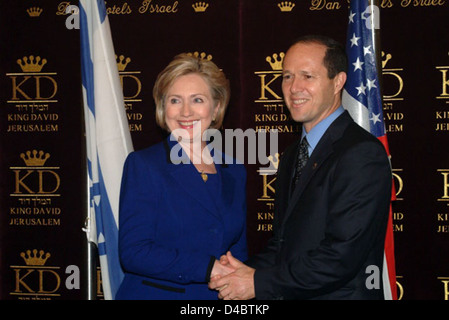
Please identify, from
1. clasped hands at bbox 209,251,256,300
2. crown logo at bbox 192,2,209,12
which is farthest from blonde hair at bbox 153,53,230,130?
crown logo at bbox 192,2,209,12

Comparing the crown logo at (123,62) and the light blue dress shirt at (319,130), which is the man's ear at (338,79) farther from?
the crown logo at (123,62)

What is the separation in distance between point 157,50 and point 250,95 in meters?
0.82

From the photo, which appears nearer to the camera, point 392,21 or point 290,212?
point 290,212

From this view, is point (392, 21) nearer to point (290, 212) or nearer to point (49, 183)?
point (290, 212)

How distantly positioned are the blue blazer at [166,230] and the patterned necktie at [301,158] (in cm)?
40

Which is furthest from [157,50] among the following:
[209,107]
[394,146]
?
[394,146]

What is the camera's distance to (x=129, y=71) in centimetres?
412

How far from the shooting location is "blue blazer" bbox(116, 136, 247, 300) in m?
2.27

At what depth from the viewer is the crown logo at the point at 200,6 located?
A: 4.04m

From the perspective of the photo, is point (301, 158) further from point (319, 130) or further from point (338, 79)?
point (338, 79)

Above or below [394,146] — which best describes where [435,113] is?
above

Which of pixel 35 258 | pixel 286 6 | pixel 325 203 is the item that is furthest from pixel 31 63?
pixel 325 203

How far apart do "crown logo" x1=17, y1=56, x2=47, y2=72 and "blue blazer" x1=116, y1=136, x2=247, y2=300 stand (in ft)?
7.22

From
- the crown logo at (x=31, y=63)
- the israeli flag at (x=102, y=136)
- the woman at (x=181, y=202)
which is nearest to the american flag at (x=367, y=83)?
the woman at (x=181, y=202)
